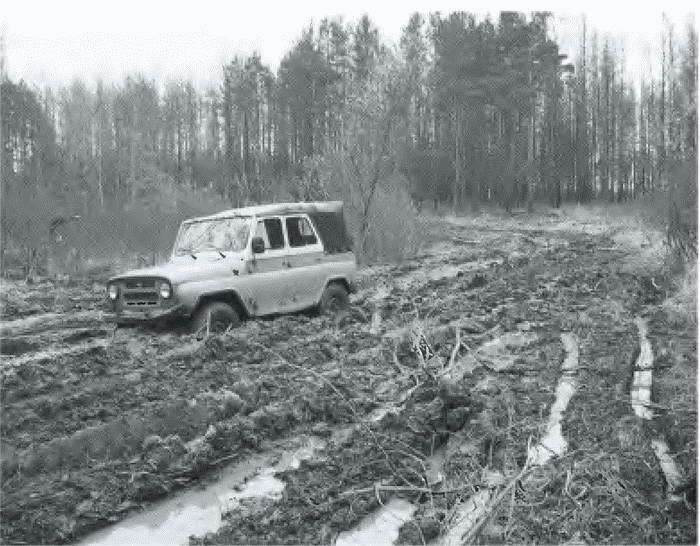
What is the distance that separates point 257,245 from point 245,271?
0.36 meters

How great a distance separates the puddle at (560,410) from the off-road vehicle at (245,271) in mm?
3357

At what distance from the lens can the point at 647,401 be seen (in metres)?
7.18

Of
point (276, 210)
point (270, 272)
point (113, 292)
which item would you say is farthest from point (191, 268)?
point (276, 210)

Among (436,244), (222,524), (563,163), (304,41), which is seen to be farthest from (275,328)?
(563,163)

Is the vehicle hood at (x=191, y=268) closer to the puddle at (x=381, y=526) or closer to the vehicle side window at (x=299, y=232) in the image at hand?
the vehicle side window at (x=299, y=232)

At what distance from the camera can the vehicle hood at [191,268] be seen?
30.0ft

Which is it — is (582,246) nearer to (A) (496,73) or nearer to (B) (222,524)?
(A) (496,73)

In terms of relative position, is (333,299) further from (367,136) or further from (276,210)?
(367,136)

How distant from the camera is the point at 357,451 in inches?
225

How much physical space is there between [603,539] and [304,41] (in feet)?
81.2

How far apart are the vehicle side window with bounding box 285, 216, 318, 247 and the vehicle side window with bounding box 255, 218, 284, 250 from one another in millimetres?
145

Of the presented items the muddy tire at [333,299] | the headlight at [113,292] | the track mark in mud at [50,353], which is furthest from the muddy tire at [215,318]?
the muddy tire at [333,299]

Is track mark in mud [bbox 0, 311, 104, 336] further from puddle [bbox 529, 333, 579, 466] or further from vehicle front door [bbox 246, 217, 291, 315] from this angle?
puddle [bbox 529, 333, 579, 466]

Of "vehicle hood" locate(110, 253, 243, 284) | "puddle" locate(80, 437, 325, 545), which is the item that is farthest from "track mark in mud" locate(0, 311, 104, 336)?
"puddle" locate(80, 437, 325, 545)
